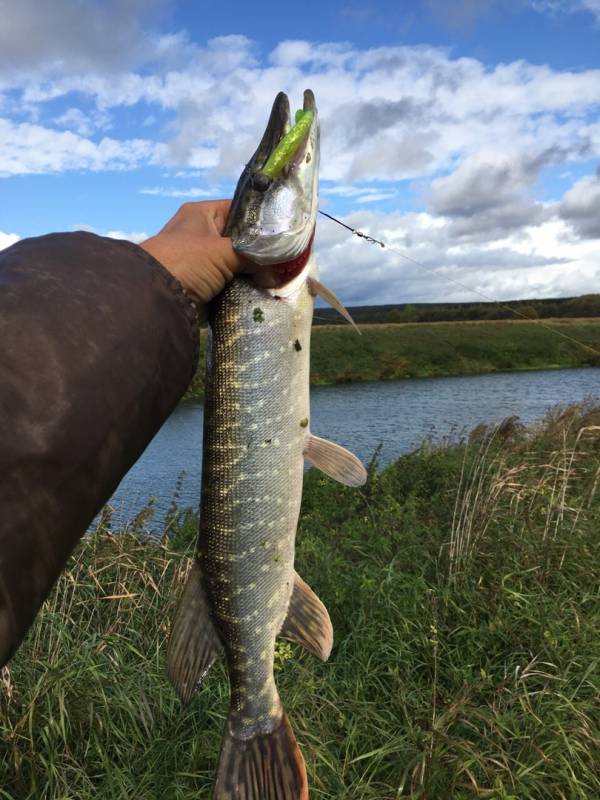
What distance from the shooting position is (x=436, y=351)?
40469mm

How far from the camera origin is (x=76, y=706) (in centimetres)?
381

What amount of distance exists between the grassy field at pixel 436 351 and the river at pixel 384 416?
252 centimetres

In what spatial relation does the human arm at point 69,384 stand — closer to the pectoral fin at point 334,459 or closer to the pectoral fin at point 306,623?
the pectoral fin at point 334,459

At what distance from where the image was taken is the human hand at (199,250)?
2.03 m

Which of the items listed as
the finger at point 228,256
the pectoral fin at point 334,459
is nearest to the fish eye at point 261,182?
the finger at point 228,256

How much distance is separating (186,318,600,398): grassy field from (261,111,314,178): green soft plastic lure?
105ft

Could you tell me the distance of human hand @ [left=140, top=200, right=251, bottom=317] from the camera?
203cm

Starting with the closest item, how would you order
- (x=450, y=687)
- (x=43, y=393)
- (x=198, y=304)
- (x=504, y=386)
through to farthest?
(x=43, y=393)
(x=198, y=304)
(x=450, y=687)
(x=504, y=386)

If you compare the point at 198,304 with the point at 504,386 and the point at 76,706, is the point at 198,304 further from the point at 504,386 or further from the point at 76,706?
the point at 504,386

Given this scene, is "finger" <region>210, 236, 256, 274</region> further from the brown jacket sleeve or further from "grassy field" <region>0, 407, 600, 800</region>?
"grassy field" <region>0, 407, 600, 800</region>

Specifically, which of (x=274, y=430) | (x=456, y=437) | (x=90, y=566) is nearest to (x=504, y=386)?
(x=456, y=437)

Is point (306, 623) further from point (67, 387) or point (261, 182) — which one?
point (261, 182)

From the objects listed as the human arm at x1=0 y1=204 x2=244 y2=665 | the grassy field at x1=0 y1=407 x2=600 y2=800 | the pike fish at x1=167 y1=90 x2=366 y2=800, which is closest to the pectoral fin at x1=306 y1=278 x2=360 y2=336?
the pike fish at x1=167 y1=90 x2=366 y2=800

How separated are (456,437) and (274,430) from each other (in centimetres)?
1427
